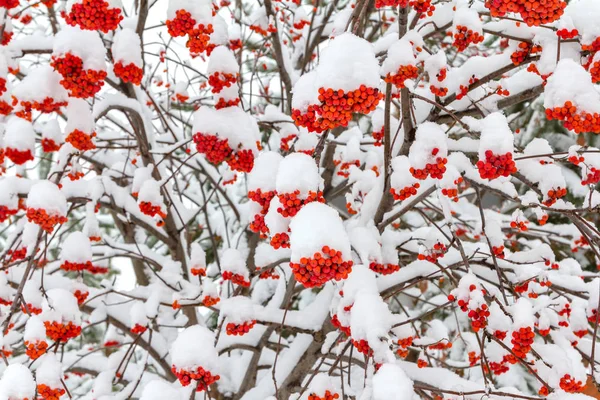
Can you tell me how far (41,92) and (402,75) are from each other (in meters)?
1.88

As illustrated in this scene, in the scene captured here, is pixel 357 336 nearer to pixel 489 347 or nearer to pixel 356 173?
pixel 489 347

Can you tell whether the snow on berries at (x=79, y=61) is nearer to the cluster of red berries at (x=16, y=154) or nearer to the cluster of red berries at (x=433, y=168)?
the cluster of red berries at (x=16, y=154)

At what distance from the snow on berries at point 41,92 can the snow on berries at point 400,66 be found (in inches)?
70.1

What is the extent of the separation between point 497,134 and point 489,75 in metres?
0.70

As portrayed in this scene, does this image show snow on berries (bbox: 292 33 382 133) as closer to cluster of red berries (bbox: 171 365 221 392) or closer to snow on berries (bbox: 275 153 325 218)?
snow on berries (bbox: 275 153 325 218)

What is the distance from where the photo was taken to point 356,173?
10.9ft

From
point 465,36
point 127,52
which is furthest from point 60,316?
point 465,36

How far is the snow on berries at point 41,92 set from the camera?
2498 mm

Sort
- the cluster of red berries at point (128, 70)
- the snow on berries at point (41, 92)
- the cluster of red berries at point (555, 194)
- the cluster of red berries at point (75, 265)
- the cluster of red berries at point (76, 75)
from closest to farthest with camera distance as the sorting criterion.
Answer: the cluster of red berries at point (76, 75) < the cluster of red berries at point (555, 194) < the cluster of red berries at point (128, 70) < the snow on berries at point (41, 92) < the cluster of red berries at point (75, 265)

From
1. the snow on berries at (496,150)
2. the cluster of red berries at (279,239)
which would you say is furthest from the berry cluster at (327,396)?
the snow on berries at (496,150)

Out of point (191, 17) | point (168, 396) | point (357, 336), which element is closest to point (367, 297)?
point (357, 336)

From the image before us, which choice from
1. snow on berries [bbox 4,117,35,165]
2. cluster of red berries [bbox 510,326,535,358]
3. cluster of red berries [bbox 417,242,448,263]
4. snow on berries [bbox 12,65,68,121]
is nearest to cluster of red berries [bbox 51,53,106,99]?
snow on berries [bbox 12,65,68,121]

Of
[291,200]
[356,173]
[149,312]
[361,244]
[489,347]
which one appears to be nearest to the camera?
[291,200]

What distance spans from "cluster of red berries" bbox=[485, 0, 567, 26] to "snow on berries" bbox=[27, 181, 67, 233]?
2.14m
